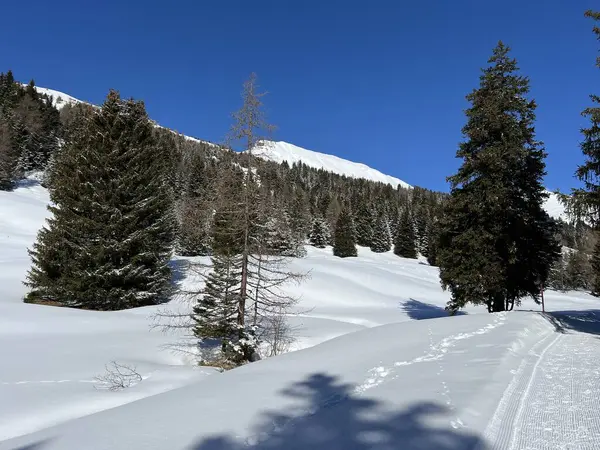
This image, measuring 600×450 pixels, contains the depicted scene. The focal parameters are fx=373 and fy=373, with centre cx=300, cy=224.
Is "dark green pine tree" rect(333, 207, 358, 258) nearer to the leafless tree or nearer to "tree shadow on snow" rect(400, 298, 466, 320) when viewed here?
"tree shadow on snow" rect(400, 298, 466, 320)

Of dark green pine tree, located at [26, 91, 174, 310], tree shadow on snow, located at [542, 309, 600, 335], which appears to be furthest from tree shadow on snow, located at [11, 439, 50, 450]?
dark green pine tree, located at [26, 91, 174, 310]

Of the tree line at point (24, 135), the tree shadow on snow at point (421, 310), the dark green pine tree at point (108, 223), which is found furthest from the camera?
the tree line at point (24, 135)

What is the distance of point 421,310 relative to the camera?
25094 mm

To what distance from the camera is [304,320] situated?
18.5 metres

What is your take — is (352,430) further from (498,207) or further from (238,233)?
(498,207)

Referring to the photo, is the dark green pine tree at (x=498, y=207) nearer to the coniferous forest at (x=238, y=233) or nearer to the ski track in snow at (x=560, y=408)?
the coniferous forest at (x=238, y=233)

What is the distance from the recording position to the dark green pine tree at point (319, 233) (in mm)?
71062

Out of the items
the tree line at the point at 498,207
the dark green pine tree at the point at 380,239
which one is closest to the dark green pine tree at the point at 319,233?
the dark green pine tree at the point at 380,239

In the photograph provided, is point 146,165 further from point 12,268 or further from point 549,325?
point 549,325

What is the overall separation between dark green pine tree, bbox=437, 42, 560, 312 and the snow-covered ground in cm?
529

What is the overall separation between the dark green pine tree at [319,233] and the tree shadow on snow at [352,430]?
66.9m

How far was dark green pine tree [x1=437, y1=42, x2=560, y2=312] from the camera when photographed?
16547 millimetres

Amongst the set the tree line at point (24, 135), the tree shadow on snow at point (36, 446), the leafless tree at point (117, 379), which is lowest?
the leafless tree at point (117, 379)

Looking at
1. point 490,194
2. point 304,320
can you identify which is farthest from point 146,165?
point 490,194
